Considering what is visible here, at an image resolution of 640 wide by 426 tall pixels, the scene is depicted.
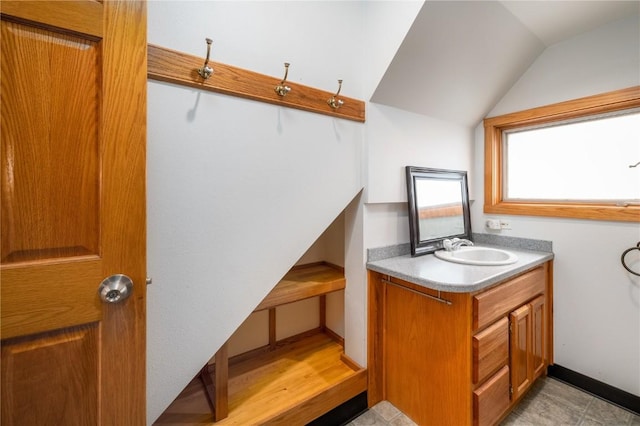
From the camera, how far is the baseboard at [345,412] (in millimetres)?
1457

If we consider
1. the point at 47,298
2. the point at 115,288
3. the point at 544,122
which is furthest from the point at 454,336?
the point at 544,122

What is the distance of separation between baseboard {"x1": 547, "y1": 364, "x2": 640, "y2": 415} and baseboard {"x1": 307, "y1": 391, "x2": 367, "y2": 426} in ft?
4.54

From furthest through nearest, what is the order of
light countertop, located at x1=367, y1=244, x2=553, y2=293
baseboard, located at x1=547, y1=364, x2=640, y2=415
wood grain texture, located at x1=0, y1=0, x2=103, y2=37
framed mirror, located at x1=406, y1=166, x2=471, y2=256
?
framed mirror, located at x1=406, y1=166, x2=471, y2=256 < baseboard, located at x1=547, y1=364, x2=640, y2=415 < light countertop, located at x1=367, y1=244, x2=553, y2=293 < wood grain texture, located at x1=0, y1=0, x2=103, y2=37

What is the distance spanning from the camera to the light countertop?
1.25m

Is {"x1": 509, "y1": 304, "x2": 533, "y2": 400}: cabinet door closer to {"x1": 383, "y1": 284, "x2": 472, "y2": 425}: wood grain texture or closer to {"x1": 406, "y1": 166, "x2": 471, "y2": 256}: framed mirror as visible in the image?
{"x1": 383, "y1": 284, "x2": 472, "y2": 425}: wood grain texture

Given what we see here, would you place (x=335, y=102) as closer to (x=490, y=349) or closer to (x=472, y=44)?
(x=472, y=44)

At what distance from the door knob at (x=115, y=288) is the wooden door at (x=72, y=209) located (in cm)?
2

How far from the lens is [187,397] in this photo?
1471mm

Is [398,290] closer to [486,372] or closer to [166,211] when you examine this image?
[486,372]

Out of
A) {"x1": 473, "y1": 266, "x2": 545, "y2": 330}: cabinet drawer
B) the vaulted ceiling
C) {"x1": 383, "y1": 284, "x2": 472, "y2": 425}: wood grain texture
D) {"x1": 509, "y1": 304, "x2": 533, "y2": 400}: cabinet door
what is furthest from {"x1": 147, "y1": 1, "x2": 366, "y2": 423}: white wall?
{"x1": 509, "y1": 304, "x2": 533, "y2": 400}: cabinet door

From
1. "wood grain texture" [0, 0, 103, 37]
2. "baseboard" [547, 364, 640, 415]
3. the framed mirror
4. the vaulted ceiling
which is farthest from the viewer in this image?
the framed mirror

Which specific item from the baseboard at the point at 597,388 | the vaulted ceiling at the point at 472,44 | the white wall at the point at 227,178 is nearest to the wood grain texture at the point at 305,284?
the white wall at the point at 227,178

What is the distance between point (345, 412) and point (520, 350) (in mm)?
1043

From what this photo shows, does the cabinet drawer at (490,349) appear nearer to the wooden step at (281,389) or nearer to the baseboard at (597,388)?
the wooden step at (281,389)
